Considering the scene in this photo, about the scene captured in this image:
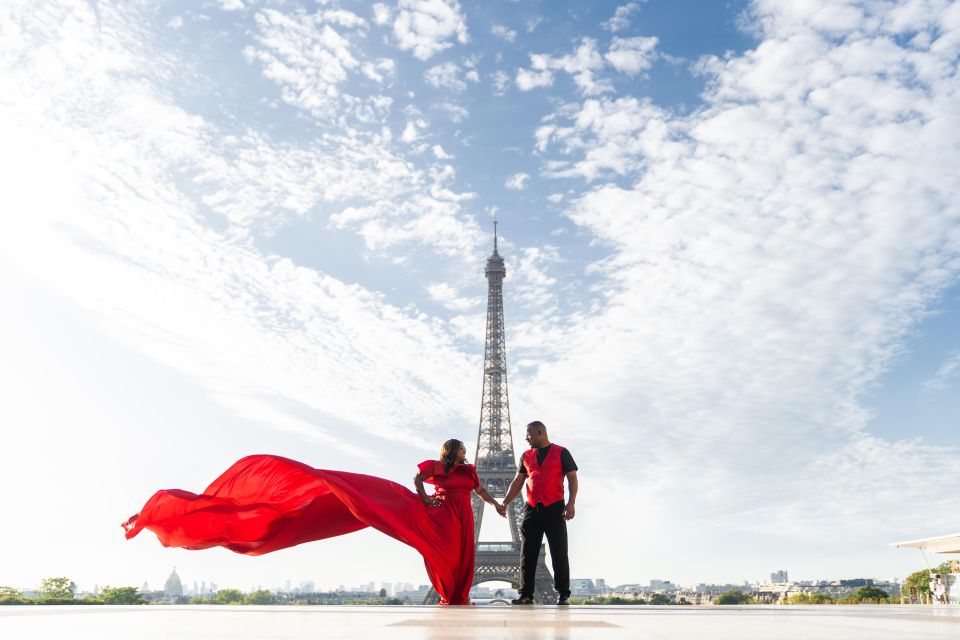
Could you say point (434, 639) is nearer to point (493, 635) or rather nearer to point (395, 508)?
point (493, 635)

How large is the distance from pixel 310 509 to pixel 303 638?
6204 mm

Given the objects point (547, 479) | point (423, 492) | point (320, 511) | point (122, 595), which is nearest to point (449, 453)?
point (423, 492)

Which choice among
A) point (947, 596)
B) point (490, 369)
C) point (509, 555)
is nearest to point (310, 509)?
point (947, 596)

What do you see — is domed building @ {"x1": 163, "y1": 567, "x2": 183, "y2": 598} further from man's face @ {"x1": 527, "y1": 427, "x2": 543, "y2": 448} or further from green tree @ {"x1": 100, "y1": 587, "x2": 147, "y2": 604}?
man's face @ {"x1": 527, "y1": 427, "x2": 543, "y2": 448}

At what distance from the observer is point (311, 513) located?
942 centimetres

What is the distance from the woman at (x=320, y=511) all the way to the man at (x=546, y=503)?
21.0 inches

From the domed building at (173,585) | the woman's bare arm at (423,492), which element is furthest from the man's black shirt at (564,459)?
the domed building at (173,585)

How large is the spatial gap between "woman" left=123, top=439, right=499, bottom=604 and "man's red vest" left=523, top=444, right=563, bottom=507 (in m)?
0.52

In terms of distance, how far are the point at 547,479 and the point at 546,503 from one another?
26cm

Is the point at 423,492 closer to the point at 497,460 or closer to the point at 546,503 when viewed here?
the point at 546,503

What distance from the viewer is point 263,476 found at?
9.63 meters

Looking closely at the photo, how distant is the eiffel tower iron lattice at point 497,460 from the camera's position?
2058 inches

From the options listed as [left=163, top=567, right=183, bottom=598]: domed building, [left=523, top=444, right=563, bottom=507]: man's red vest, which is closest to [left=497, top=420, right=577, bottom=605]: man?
[left=523, top=444, right=563, bottom=507]: man's red vest

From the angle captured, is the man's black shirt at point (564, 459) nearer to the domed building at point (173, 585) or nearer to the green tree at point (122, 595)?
the green tree at point (122, 595)
